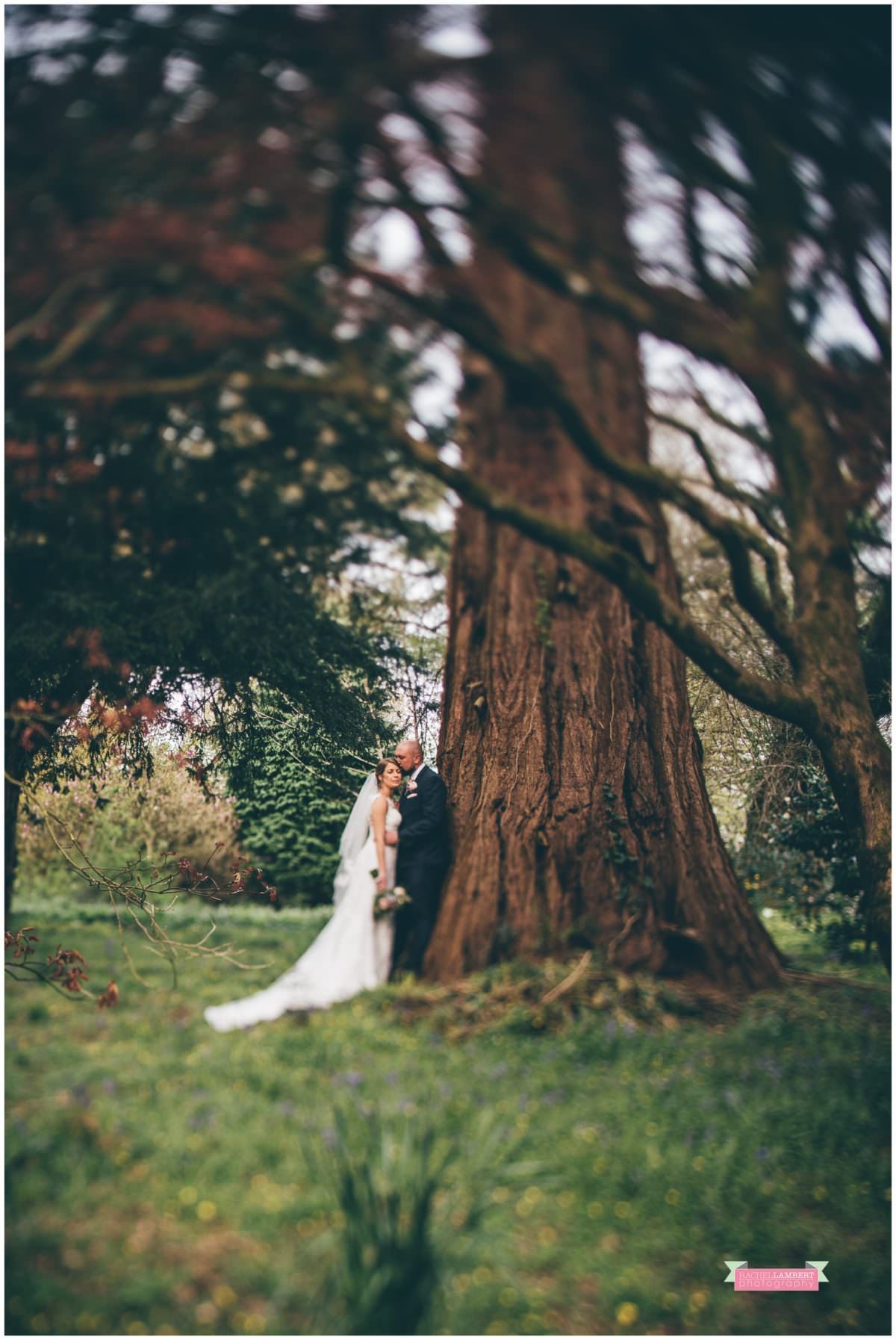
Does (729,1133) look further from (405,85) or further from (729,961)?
(405,85)

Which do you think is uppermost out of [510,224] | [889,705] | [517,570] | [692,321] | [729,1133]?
[510,224]

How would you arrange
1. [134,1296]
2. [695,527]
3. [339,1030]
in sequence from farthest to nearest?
[695,527] < [339,1030] < [134,1296]

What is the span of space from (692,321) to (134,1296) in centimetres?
487

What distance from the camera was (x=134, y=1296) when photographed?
291 centimetres

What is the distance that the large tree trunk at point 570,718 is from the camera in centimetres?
494

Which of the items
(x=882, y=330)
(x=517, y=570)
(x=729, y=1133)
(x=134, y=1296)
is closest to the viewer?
(x=134, y=1296)

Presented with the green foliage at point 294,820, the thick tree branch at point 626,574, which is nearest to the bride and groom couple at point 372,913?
the thick tree branch at point 626,574

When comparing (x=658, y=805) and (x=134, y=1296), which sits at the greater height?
(x=658, y=805)

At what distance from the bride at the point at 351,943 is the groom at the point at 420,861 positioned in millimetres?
98

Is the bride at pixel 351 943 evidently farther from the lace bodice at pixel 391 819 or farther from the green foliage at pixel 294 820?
the green foliage at pixel 294 820

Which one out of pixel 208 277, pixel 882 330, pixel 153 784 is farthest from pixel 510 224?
pixel 153 784

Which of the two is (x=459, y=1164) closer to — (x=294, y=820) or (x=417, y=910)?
(x=417, y=910)

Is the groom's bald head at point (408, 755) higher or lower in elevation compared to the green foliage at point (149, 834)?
higher

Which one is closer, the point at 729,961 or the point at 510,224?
the point at 510,224
